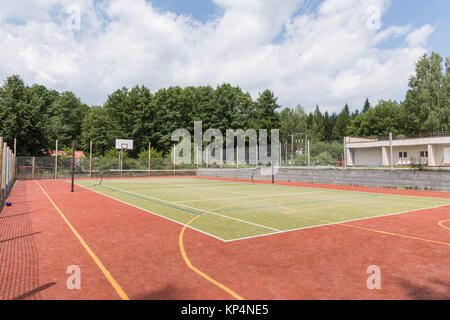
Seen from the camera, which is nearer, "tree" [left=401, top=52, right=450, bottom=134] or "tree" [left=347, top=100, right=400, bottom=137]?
"tree" [left=401, top=52, right=450, bottom=134]

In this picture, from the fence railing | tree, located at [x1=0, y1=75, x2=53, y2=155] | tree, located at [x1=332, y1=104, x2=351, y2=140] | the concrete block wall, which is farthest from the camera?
tree, located at [x1=332, y1=104, x2=351, y2=140]

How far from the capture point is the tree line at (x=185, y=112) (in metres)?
51.4

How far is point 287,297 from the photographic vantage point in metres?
4.14

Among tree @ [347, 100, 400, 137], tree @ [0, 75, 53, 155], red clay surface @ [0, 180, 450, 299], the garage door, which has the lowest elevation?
red clay surface @ [0, 180, 450, 299]

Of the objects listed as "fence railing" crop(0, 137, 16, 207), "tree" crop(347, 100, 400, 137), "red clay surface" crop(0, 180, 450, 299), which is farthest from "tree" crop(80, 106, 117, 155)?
"tree" crop(347, 100, 400, 137)

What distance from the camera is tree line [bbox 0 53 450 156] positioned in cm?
5138

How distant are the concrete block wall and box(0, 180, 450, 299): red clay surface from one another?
38.8ft

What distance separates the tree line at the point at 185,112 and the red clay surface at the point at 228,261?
41.2 meters

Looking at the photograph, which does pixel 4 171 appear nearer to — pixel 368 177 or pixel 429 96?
pixel 368 177

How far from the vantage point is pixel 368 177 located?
22.4 metres

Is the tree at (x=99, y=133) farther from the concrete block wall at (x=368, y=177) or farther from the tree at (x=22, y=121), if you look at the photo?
the concrete block wall at (x=368, y=177)

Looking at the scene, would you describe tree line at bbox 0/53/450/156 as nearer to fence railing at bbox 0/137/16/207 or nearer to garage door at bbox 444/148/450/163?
fence railing at bbox 0/137/16/207

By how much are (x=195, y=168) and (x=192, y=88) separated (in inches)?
1485
